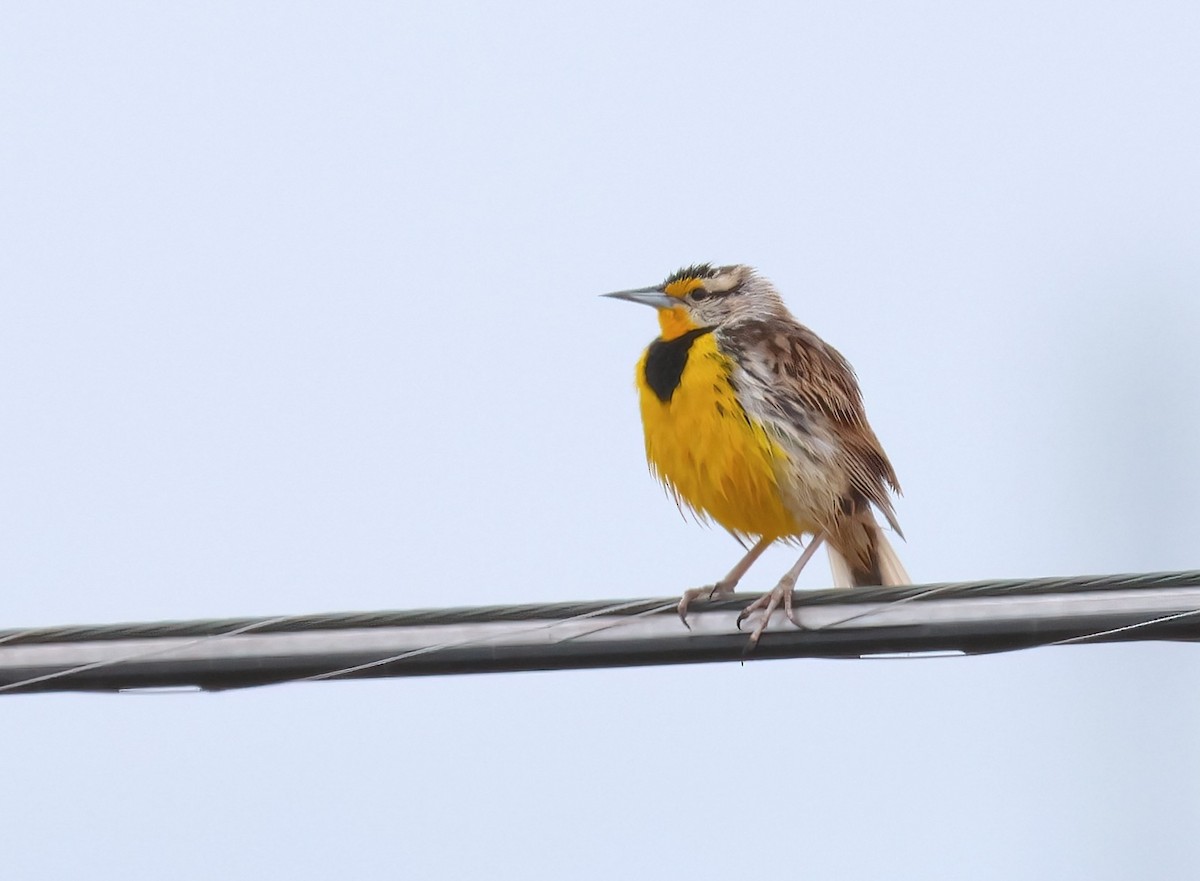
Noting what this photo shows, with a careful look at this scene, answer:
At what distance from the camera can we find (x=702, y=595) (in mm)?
5539

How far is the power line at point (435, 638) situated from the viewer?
4.27 m

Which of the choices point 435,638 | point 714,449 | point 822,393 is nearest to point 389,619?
point 435,638

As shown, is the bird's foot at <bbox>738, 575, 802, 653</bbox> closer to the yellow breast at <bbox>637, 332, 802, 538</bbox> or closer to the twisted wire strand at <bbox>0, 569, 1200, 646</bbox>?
the twisted wire strand at <bbox>0, 569, 1200, 646</bbox>

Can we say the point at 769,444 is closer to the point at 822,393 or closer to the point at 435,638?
the point at 822,393

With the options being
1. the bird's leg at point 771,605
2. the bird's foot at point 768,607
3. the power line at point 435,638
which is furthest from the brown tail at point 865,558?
the power line at point 435,638

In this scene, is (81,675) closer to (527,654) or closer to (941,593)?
(527,654)

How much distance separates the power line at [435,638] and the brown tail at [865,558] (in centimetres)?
185

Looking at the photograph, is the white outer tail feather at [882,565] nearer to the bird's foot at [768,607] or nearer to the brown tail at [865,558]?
the brown tail at [865,558]

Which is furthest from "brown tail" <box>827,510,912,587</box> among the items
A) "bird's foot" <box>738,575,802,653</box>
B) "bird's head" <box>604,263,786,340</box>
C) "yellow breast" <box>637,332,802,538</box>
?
"bird's foot" <box>738,575,802,653</box>

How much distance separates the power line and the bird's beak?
252cm

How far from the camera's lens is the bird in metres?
5.89

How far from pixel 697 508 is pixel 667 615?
64.0 inches

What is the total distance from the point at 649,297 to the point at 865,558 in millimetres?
1273

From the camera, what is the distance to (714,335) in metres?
6.31
